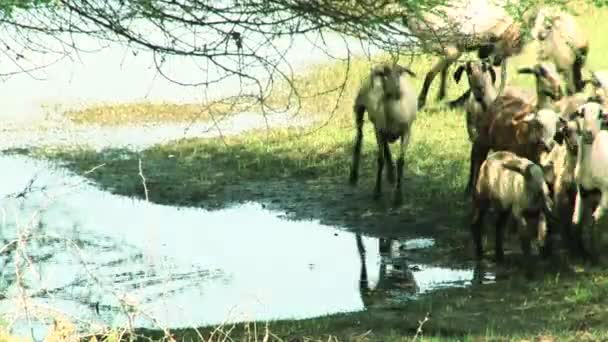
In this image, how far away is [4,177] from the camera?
16250mm

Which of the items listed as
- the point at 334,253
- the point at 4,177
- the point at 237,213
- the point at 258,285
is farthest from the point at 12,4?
the point at 4,177

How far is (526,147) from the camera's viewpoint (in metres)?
11.8

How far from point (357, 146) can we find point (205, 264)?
2.98m

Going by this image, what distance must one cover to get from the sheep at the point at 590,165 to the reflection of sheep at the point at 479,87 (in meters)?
2.24

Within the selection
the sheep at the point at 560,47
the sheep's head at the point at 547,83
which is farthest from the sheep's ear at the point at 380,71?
the sheep at the point at 560,47

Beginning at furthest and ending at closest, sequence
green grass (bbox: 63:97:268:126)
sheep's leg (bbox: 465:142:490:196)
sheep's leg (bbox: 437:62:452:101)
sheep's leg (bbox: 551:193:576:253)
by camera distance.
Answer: green grass (bbox: 63:97:268:126), sheep's leg (bbox: 437:62:452:101), sheep's leg (bbox: 465:142:490:196), sheep's leg (bbox: 551:193:576:253)

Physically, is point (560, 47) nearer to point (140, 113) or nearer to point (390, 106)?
point (390, 106)

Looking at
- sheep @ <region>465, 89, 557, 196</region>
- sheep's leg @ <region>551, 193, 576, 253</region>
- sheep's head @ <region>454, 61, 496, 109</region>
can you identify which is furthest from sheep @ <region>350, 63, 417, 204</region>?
sheep's leg @ <region>551, 193, 576, 253</region>

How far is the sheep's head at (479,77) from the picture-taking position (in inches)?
508

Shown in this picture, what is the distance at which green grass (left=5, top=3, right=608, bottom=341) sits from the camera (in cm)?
846

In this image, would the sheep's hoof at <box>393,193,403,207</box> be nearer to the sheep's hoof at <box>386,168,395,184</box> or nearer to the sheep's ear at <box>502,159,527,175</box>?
the sheep's hoof at <box>386,168,395,184</box>

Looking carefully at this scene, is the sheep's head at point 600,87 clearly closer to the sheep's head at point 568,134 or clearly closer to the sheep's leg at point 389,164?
the sheep's head at point 568,134

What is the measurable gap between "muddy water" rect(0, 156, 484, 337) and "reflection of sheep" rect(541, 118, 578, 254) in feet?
2.77

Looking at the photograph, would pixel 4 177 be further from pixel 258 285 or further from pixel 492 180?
pixel 492 180
